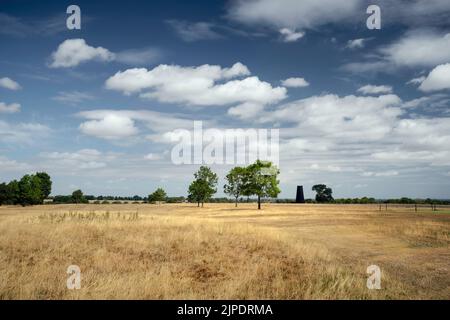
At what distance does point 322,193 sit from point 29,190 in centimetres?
11434

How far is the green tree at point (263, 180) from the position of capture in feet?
232

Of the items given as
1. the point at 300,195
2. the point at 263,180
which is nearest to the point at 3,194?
the point at 263,180

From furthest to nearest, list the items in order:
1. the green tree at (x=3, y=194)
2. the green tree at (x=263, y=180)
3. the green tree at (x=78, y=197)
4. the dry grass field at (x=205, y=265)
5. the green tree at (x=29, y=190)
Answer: the green tree at (x=78, y=197) → the green tree at (x=3, y=194) → the green tree at (x=29, y=190) → the green tree at (x=263, y=180) → the dry grass field at (x=205, y=265)

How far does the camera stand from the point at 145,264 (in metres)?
14.0

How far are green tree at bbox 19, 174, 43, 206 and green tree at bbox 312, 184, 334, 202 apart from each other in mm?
108214

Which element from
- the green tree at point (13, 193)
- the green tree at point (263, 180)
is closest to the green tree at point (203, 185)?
the green tree at point (263, 180)

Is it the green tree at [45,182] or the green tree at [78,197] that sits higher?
the green tree at [45,182]

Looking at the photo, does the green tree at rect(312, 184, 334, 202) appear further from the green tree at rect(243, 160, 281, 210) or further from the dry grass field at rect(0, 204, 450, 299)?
the dry grass field at rect(0, 204, 450, 299)

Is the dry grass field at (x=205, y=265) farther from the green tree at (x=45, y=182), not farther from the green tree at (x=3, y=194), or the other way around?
the green tree at (x=45, y=182)

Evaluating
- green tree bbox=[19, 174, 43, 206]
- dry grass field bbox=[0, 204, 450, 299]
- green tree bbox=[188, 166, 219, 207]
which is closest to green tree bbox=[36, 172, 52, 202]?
green tree bbox=[19, 174, 43, 206]

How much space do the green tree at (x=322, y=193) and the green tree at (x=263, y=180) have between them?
278 ft
